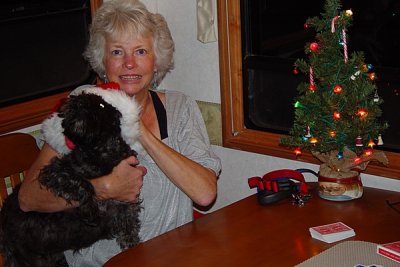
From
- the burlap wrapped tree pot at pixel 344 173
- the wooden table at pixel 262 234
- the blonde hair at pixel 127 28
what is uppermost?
the blonde hair at pixel 127 28

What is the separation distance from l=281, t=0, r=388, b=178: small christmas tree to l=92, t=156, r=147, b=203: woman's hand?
644mm

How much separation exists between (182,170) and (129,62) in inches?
18.8

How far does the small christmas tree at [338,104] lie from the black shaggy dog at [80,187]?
2.17 ft

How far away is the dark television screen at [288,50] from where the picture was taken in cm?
261

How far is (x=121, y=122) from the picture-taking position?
2.32 m

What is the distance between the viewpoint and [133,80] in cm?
263

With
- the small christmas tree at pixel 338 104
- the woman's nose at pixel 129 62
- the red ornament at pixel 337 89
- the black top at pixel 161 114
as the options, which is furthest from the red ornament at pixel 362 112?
the woman's nose at pixel 129 62

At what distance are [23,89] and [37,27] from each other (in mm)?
289

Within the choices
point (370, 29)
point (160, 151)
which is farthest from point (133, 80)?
point (370, 29)

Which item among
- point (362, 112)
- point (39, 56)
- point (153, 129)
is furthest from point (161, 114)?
point (362, 112)

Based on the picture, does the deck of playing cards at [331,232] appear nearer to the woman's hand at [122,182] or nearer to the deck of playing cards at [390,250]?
the deck of playing cards at [390,250]

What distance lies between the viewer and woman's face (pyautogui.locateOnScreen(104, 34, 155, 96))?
2.63 meters

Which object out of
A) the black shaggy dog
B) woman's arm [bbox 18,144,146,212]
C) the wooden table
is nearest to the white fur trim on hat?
the black shaggy dog

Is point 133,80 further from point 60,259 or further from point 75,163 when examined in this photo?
point 60,259
